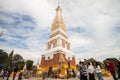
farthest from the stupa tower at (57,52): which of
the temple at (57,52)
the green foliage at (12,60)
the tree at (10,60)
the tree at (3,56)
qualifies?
the tree at (3,56)

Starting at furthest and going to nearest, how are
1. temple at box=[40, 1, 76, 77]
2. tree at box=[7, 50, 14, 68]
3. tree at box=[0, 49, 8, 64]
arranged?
tree at box=[0, 49, 8, 64], tree at box=[7, 50, 14, 68], temple at box=[40, 1, 76, 77]

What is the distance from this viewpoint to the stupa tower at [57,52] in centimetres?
2067

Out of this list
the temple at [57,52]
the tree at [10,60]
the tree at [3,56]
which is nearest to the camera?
the temple at [57,52]

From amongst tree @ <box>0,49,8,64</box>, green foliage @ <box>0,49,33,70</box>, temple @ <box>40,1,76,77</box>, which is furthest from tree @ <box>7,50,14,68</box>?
temple @ <box>40,1,76,77</box>

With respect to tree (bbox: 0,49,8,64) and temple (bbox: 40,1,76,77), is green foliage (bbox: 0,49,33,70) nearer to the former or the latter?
tree (bbox: 0,49,8,64)

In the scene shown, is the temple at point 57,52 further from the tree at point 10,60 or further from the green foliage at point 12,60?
the tree at point 10,60

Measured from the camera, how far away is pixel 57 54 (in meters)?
20.8

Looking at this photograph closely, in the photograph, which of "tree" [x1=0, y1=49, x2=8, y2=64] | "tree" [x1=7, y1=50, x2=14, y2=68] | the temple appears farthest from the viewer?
"tree" [x1=0, y1=49, x2=8, y2=64]

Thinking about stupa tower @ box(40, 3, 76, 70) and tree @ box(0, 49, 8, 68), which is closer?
stupa tower @ box(40, 3, 76, 70)

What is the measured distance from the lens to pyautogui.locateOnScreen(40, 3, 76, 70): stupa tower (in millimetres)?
20672

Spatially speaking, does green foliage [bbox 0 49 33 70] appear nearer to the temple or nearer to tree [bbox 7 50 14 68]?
tree [bbox 7 50 14 68]

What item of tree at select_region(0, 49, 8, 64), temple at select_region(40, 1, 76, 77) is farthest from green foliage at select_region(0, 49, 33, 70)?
temple at select_region(40, 1, 76, 77)

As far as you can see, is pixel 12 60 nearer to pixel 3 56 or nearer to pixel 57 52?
pixel 3 56

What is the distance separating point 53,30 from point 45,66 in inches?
411
